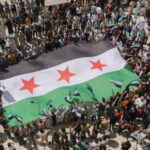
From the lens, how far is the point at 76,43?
19.7 metres

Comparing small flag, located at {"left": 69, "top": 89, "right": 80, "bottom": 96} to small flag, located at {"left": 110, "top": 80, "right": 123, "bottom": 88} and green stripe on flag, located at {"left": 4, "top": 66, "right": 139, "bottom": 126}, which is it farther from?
small flag, located at {"left": 110, "top": 80, "right": 123, "bottom": 88}

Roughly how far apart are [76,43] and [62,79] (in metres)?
3.39

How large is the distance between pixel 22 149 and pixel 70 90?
4.08m

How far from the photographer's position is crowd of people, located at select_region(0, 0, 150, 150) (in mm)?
16047

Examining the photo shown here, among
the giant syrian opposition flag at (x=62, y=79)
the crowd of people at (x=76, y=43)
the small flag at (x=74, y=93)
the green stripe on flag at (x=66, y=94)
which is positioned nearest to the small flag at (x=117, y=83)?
the giant syrian opposition flag at (x=62, y=79)

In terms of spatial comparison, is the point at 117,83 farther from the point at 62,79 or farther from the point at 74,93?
the point at 62,79

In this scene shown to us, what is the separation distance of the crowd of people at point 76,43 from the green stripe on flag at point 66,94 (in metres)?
0.43

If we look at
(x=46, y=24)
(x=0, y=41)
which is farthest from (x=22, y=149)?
(x=46, y=24)

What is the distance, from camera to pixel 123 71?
18094mm

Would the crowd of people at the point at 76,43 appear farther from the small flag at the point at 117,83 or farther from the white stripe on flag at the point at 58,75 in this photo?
the white stripe on flag at the point at 58,75

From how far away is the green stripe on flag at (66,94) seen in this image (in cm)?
1566

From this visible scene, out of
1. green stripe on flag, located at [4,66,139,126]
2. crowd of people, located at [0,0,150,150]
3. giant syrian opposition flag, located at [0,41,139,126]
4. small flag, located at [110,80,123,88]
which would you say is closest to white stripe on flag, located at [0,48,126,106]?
giant syrian opposition flag, located at [0,41,139,126]

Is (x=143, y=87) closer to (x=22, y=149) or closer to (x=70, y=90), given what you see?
(x=70, y=90)

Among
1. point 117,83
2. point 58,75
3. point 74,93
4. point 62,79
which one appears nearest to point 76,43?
point 58,75
